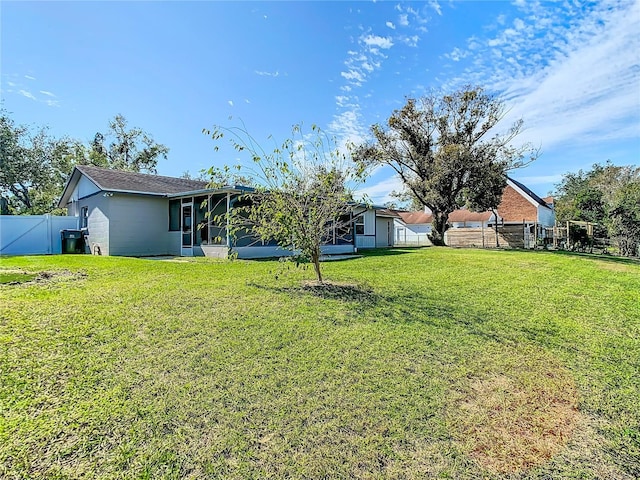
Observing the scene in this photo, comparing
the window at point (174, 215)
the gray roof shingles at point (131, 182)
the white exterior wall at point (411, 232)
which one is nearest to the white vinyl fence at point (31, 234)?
the gray roof shingles at point (131, 182)

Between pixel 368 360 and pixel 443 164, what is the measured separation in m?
19.5

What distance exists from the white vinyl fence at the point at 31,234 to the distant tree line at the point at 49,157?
10.4 metres

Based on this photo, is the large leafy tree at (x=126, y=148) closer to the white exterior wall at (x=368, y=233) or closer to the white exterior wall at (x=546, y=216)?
the white exterior wall at (x=368, y=233)

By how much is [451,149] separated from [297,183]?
16.8 meters

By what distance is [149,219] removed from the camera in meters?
15.6

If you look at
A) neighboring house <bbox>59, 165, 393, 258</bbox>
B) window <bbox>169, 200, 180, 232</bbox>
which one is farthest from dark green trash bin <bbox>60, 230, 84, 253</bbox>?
window <bbox>169, 200, 180, 232</bbox>

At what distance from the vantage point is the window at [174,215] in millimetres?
15679

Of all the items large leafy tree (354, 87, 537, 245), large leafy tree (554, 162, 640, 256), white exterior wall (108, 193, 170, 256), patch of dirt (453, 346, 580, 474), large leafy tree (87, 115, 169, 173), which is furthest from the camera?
large leafy tree (87, 115, 169, 173)

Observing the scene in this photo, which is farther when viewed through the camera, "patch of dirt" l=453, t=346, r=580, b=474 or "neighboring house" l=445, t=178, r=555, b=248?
"neighboring house" l=445, t=178, r=555, b=248

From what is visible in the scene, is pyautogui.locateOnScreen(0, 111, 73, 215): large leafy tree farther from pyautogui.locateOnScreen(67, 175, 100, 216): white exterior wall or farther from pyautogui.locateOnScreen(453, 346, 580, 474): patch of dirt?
pyautogui.locateOnScreen(453, 346, 580, 474): patch of dirt

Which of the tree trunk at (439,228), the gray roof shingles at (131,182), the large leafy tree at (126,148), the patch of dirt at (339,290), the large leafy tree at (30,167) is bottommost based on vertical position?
the patch of dirt at (339,290)

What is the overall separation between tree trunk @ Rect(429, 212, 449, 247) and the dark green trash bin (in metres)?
20.9

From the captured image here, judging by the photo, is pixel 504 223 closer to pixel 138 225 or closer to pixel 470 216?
pixel 470 216

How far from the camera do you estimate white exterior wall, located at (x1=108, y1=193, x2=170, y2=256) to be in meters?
14.5
